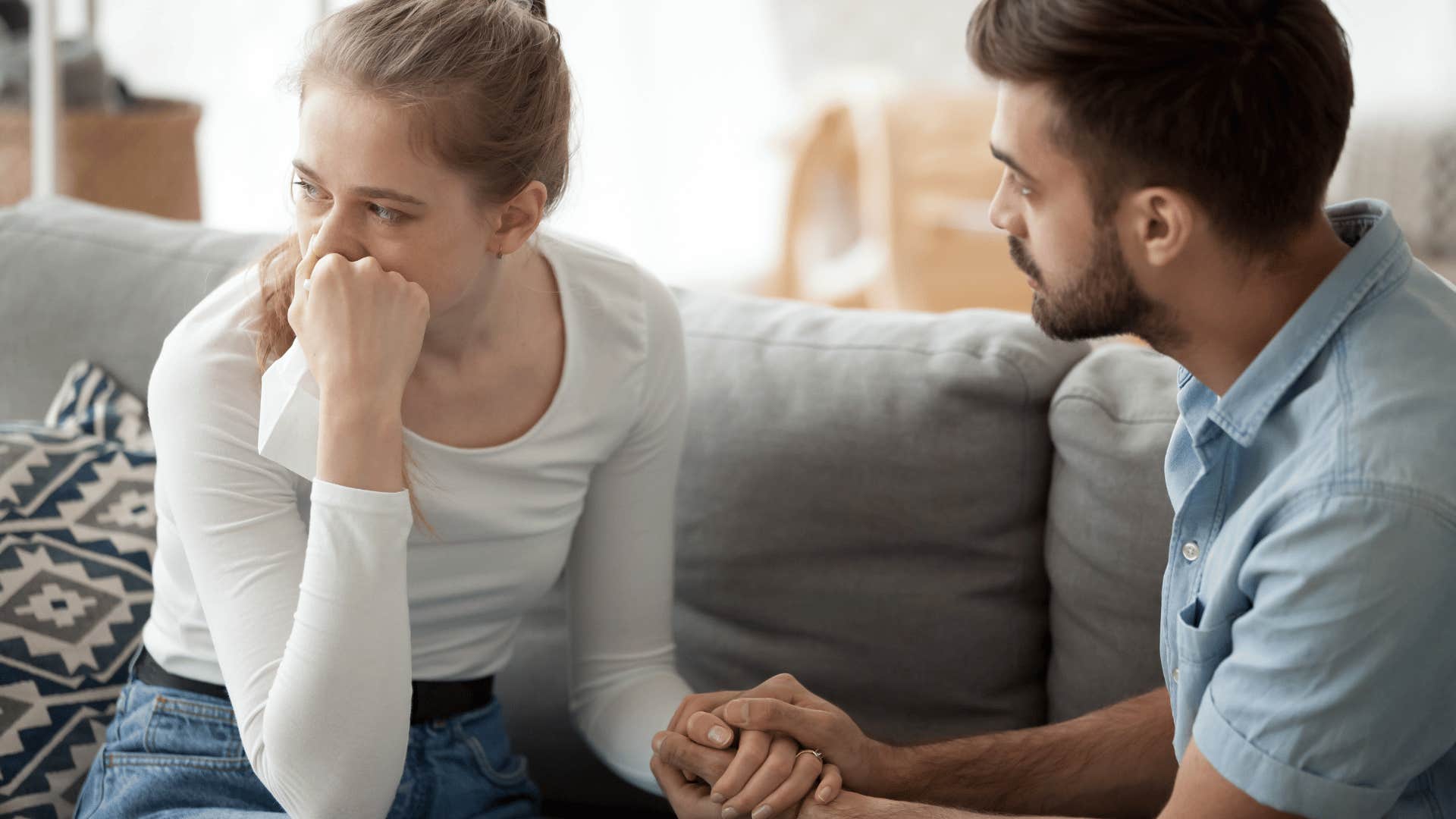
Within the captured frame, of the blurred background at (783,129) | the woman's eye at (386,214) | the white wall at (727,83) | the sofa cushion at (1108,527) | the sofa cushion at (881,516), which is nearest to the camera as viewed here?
the woman's eye at (386,214)

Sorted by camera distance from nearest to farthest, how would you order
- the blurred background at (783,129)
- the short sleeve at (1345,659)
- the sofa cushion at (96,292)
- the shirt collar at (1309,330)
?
the short sleeve at (1345,659) → the shirt collar at (1309,330) → the sofa cushion at (96,292) → the blurred background at (783,129)

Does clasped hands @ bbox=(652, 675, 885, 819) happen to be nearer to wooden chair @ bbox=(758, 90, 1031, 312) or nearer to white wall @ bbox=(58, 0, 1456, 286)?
wooden chair @ bbox=(758, 90, 1031, 312)

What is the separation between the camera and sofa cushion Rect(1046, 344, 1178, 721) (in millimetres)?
1448

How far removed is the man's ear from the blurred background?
9.44 ft

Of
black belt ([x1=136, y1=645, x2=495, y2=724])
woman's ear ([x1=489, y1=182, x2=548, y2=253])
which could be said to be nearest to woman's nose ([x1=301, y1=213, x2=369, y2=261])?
woman's ear ([x1=489, y1=182, x2=548, y2=253])

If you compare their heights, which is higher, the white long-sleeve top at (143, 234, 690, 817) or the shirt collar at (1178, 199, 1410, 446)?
the shirt collar at (1178, 199, 1410, 446)

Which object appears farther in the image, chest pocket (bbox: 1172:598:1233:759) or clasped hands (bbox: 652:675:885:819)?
clasped hands (bbox: 652:675:885:819)

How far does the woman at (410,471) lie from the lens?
1172 millimetres

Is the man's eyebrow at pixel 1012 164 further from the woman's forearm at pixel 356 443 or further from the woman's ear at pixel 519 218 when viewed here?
the woman's forearm at pixel 356 443

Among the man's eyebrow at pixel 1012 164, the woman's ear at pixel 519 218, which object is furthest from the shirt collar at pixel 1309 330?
the woman's ear at pixel 519 218

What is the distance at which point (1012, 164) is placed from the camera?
1.07 meters

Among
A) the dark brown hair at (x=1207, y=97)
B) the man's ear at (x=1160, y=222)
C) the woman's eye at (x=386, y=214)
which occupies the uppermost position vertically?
the dark brown hair at (x=1207, y=97)

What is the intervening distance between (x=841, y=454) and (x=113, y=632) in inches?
32.2

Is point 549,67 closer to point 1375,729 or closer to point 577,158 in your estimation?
point 577,158
